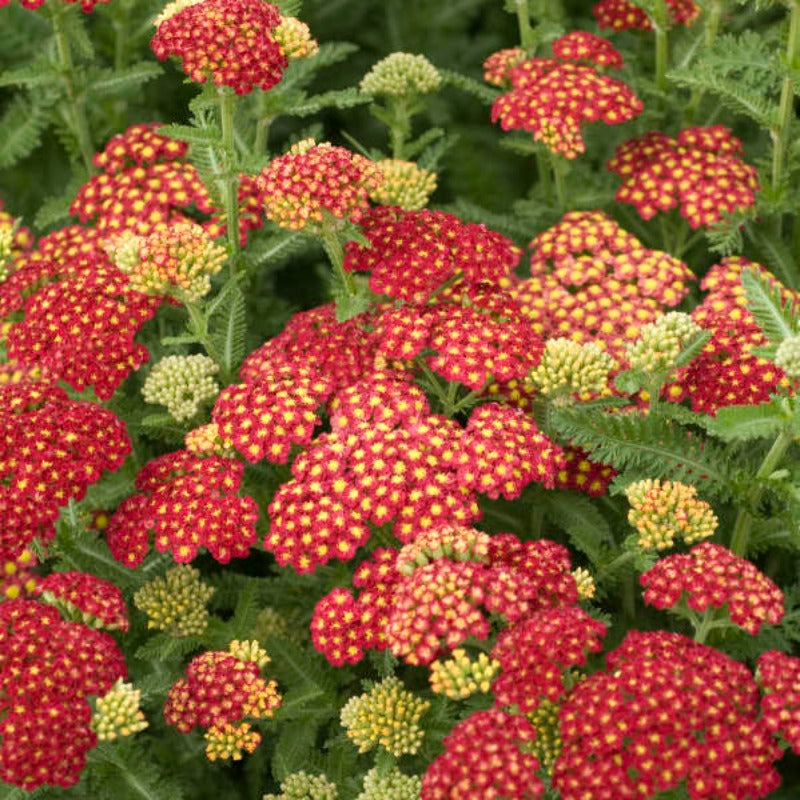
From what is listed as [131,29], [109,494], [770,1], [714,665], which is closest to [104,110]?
[131,29]

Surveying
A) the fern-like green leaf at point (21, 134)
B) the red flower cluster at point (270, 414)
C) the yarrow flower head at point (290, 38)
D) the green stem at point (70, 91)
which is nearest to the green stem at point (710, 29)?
the yarrow flower head at point (290, 38)

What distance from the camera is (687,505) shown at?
396 cm

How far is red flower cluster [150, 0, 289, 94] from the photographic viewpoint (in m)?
4.18

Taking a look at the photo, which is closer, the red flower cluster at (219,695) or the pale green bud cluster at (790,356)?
the pale green bud cluster at (790,356)

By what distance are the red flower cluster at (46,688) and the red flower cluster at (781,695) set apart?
70.1 inches

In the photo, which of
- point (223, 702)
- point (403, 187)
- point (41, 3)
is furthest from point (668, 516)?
point (41, 3)

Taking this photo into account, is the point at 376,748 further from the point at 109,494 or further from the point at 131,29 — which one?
the point at 131,29

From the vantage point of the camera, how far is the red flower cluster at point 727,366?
436cm

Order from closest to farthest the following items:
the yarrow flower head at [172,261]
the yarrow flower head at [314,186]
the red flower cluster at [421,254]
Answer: the yarrow flower head at [314,186] < the yarrow flower head at [172,261] < the red flower cluster at [421,254]

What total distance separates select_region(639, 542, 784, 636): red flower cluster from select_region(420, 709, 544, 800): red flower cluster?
24.7 inches

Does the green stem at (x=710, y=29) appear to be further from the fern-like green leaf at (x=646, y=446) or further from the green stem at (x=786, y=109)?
the fern-like green leaf at (x=646, y=446)

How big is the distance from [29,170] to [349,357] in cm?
288

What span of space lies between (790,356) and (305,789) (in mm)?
1886

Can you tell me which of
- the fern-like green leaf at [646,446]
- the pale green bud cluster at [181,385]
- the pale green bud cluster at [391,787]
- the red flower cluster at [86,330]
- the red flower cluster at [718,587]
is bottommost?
the pale green bud cluster at [391,787]
